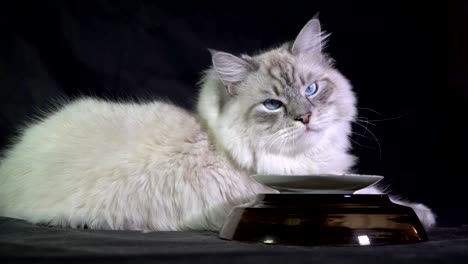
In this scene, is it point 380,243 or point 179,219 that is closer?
point 380,243

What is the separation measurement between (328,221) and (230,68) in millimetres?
823

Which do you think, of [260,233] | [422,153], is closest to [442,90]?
[422,153]

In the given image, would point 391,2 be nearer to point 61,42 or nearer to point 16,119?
point 61,42

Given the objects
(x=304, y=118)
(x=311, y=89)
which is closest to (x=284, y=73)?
(x=311, y=89)

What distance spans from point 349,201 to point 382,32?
1.48 m

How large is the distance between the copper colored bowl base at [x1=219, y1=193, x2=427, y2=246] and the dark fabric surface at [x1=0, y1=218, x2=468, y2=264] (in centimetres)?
3

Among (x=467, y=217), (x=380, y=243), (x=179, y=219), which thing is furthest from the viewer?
(x=467, y=217)

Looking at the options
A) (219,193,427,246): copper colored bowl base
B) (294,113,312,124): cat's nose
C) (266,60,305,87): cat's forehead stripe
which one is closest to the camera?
(219,193,427,246): copper colored bowl base

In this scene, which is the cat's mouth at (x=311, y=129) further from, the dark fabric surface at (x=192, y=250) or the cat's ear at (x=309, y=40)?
the dark fabric surface at (x=192, y=250)

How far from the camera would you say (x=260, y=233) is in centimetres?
147

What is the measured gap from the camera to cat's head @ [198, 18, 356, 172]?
1946 mm

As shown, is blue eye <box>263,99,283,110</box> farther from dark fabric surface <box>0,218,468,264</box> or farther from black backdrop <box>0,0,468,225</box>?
black backdrop <box>0,0,468,225</box>

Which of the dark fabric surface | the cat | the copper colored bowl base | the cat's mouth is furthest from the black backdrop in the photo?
the copper colored bowl base

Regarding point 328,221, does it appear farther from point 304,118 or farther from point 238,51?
point 238,51
